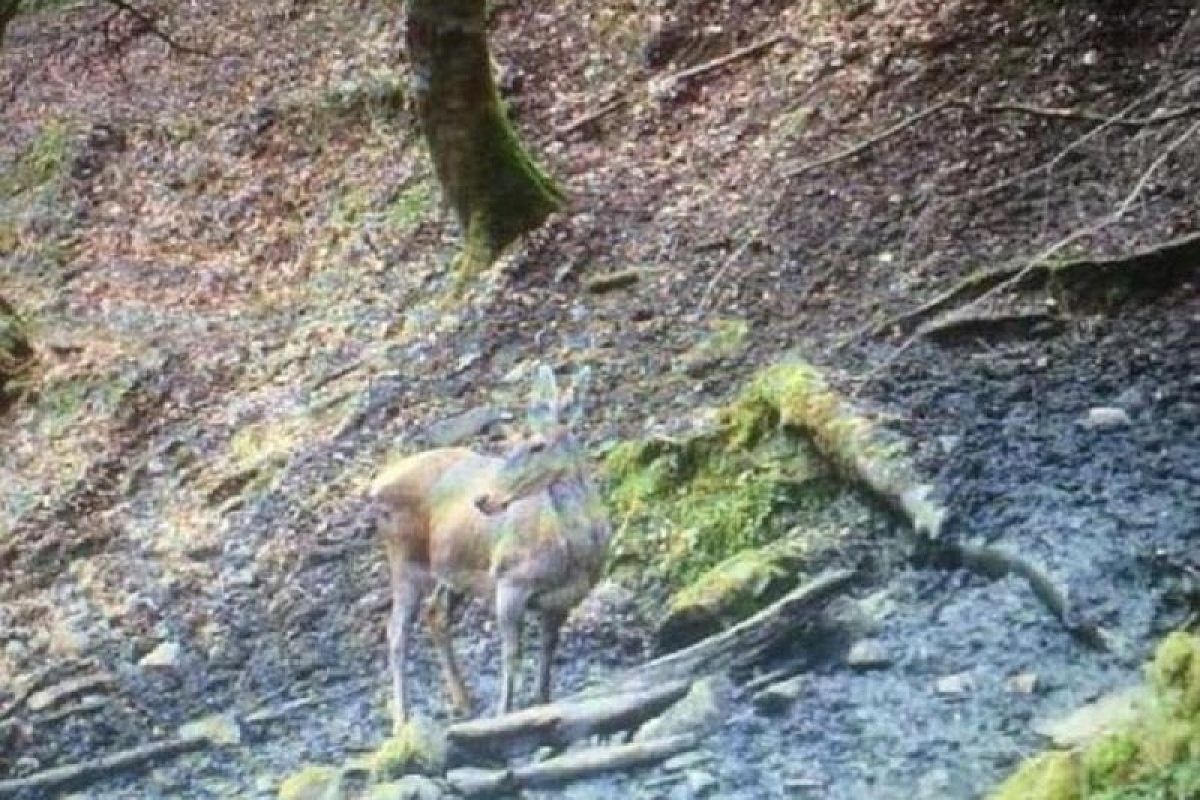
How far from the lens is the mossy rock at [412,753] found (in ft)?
10.1

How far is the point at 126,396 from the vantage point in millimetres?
4617

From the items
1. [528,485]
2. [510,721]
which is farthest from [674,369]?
[510,721]

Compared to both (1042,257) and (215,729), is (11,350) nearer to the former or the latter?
(215,729)

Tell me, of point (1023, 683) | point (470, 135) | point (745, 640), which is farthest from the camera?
point (470, 135)

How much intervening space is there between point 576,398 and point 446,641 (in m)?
0.50

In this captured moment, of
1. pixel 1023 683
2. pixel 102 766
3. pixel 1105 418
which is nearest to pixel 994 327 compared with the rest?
pixel 1105 418

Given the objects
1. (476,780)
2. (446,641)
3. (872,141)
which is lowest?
(476,780)

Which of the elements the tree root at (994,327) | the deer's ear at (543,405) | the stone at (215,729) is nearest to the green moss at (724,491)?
the deer's ear at (543,405)

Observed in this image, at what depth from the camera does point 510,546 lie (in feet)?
10.2

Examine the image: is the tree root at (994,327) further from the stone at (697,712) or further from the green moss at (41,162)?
the green moss at (41,162)

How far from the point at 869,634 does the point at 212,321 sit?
2322 millimetres

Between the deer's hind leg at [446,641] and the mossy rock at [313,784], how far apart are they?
0.69ft

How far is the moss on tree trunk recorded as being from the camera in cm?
500

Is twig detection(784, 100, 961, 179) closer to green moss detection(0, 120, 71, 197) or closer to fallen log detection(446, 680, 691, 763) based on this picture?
fallen log detection(446, 680, 691, 763)
